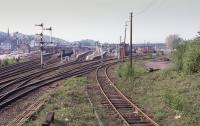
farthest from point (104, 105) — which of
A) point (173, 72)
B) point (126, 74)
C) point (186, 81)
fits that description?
point (126, 74)

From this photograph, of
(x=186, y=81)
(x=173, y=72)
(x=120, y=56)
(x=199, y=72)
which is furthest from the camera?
(x=120, y=56)

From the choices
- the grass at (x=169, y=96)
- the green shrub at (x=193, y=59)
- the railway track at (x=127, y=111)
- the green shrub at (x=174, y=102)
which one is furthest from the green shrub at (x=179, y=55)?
the green shrub at (x=174, y=102)

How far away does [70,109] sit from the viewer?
879 inches

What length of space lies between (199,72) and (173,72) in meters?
4.65

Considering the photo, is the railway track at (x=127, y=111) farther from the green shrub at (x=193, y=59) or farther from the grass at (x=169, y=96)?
the green shrub at (x=193, y=59)

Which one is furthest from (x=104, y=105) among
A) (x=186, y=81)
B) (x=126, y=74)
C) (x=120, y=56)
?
(x=120, y=56)

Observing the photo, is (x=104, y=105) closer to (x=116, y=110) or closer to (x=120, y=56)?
(x=116, y=110)

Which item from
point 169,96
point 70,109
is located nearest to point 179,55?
point 169,96

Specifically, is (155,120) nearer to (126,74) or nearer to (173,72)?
(173,72)

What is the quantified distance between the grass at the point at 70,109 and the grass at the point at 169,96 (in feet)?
10.5

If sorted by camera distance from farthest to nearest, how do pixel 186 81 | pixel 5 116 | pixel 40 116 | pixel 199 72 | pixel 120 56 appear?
pixel 120 56, pixel 199 72, pixel 186 81, pixel 5 116, pixel 40 116

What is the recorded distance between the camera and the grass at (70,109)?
63.4 ft

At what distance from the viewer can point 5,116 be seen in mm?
22641

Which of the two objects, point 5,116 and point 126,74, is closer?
point 5,116
